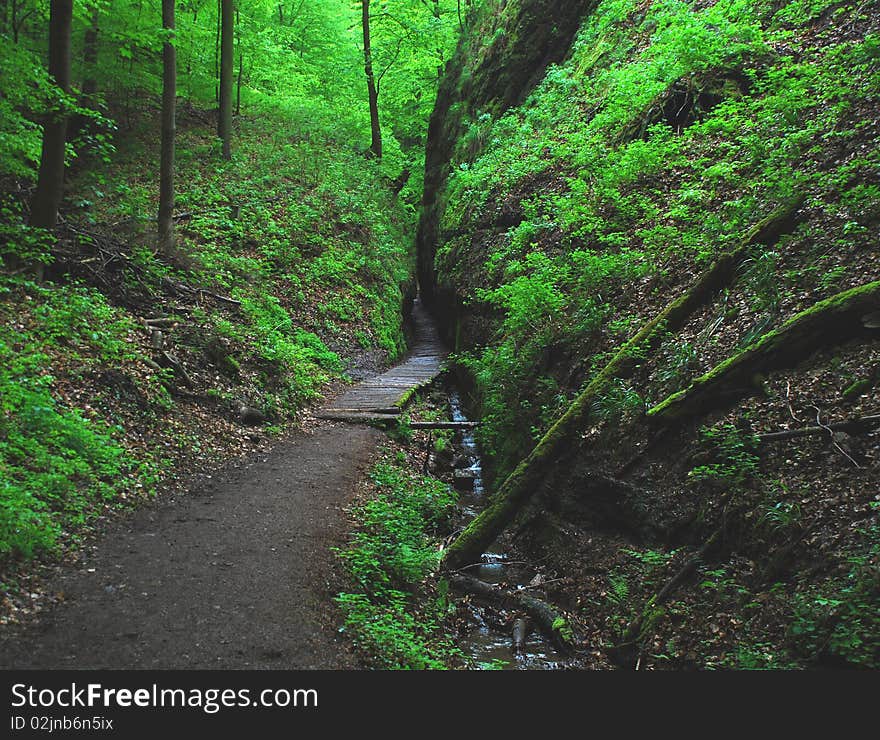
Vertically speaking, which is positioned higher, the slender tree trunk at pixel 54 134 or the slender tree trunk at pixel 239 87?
the slender tree trunk at pixel 239 87

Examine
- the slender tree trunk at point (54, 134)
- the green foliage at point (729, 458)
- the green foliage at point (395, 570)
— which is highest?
the slender tree trunk at point (54, 134)

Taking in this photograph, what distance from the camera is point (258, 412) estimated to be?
11.1 metres

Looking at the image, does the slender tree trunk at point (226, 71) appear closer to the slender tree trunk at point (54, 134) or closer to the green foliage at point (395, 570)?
the slender tree trunk at point (54, 134)

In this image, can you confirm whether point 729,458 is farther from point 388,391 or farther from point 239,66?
point 239,66

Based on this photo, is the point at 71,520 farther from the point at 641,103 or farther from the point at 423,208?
the point at 423,208

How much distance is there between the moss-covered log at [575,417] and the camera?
27.1ft

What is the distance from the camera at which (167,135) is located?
13.3 meters

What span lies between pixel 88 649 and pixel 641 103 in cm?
1408

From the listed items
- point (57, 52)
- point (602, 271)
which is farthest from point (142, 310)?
point (602, 271)

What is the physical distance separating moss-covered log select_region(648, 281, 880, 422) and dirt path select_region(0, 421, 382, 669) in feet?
16.0

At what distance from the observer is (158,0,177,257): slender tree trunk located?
1271 centimetres

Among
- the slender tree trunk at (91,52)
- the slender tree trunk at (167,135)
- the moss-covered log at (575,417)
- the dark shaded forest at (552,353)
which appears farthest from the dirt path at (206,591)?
the slender tree trunk at (91,52)

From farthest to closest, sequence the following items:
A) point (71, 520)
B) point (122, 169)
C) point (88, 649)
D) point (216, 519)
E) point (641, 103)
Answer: point (122, 169), point (641, 103), point (216, 519), point (71, 520), point (88, 649)

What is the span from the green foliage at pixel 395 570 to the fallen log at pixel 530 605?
55cm
